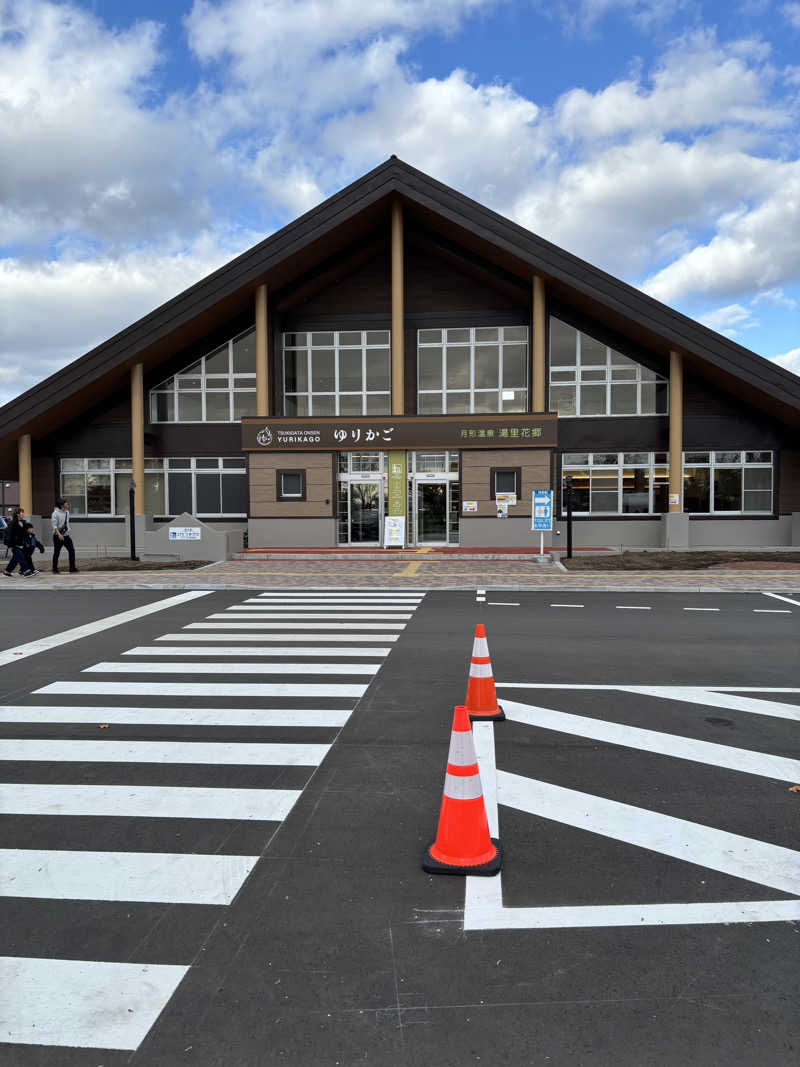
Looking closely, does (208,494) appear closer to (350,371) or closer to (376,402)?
(350,371)

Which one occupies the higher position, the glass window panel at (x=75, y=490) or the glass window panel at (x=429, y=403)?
the glass window panel at (x=429, y=403)

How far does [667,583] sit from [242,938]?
14249 mm

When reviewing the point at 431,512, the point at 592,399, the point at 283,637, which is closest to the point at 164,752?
the point at 283,637

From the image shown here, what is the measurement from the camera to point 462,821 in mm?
3826

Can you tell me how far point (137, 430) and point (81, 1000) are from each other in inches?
1033

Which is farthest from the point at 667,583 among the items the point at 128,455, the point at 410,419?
the point at 128,455

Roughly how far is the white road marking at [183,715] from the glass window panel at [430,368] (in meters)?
22.1

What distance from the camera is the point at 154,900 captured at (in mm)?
3531

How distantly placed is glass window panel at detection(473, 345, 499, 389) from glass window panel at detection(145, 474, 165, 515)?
42.8 feet

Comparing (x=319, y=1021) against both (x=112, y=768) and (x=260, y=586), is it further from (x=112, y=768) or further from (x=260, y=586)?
(x=260, y=586)

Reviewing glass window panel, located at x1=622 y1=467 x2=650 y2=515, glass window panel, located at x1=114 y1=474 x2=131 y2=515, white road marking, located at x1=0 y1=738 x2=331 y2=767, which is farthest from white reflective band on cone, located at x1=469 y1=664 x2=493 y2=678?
glass window panel, located at x1=114 y1=474 x2=131 y2=515

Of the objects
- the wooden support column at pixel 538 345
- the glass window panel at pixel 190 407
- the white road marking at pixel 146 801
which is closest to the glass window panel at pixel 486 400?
the wooden support column at pixel 538 345

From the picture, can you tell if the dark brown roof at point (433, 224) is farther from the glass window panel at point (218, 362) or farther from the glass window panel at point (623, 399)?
the glass window panel at point (623, 399)

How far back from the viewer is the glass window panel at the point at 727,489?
87.0ft
